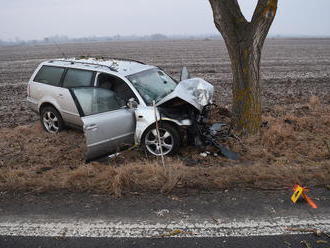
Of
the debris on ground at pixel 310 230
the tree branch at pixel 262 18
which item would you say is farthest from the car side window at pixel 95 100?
the debris on ground at pixel 310 230

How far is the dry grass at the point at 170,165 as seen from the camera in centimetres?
419

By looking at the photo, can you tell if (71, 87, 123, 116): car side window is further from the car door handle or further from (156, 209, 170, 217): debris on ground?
(156, 209, 170, 217): debris on ground

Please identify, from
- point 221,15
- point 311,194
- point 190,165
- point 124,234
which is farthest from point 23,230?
point 221,15

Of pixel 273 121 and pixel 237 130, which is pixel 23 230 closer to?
pixel 237 130

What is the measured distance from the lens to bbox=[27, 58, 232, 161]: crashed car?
4.93m

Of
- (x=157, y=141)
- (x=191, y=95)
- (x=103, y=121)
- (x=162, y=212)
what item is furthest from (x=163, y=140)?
(x=162, y=212)

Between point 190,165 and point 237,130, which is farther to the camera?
point 237,130

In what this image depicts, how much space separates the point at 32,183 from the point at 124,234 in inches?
76.9

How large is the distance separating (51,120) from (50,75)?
3.51 ft

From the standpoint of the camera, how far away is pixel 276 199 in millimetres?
3779

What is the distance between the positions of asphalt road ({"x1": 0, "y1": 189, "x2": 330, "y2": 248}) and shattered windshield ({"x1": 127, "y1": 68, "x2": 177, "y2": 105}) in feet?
7.46

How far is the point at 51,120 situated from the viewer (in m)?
6.63

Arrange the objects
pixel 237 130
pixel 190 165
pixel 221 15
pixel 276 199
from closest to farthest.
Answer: pixel 276 199
pixel 190 165
pixel 221 15
pixel 237 130

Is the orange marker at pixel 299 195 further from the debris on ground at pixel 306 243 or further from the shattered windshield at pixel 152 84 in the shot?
the shattered windshield at pixel 152 84
